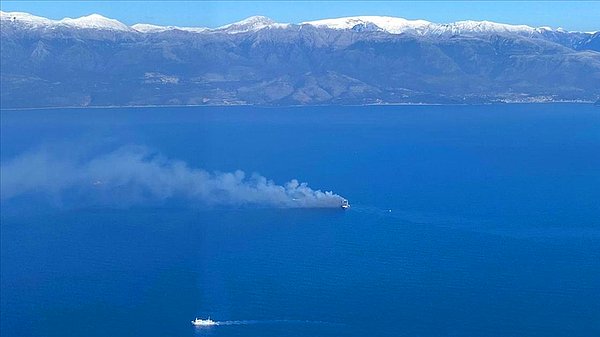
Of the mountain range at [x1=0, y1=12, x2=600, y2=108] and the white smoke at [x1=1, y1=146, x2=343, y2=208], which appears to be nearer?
the white smoke at [x1=1, y1=146, x2=343, y2=208]

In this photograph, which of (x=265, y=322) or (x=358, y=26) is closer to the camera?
(x=265, y=322)

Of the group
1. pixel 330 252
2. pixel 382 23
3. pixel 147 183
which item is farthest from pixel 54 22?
pixel 330 252

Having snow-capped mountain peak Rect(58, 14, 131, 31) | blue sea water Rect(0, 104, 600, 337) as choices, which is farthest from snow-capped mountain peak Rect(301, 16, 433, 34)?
blue sea water Rect(0, 104, 600, 337)

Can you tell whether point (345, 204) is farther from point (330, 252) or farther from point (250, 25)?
point (250, 25)

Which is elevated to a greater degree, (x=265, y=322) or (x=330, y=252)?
(x=265, y=322)

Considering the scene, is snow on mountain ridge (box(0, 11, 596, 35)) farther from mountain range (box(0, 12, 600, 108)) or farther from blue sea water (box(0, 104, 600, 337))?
blue sea water (box(0, 104, 600, 337))

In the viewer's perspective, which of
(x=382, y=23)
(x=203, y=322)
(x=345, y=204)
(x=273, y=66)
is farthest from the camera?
(x=382, y=23)
